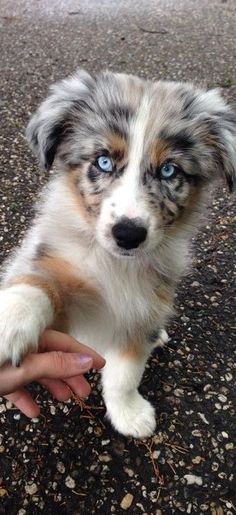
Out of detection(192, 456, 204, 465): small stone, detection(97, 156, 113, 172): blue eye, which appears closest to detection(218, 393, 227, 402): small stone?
detection(192, 456, 204, 465): small stone

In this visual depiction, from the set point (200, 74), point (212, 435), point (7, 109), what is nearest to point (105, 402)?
point (212, 435)

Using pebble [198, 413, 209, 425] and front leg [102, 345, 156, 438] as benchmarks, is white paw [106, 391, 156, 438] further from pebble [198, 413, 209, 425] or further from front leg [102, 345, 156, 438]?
pebble [198, 413, 209, 425]

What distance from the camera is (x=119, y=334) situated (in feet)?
7.52

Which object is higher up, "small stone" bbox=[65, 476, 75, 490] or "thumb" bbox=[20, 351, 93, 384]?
"thumb" bbox=[20, 351, 93, 384]

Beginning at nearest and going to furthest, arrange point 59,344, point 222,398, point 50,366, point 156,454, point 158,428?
point 50,366
point 59,344
point 156,454
point 158,428
point 222,398

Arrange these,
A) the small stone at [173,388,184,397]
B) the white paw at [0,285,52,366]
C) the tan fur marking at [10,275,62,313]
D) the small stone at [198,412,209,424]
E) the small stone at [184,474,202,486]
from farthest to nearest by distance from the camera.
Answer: the small stone at [173,388,184,397] < the small stone at [198,412,209,424] < the small stone at [184,474,202,486] < the tan fur marking at [10,275,62,313] < the white paw at [0,285,52,366]

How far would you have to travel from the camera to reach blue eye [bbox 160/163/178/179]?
2002 millimetres

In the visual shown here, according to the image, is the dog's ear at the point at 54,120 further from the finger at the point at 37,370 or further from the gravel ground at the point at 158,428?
the gravel ground at the point at 158,428

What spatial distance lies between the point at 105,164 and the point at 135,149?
14cm

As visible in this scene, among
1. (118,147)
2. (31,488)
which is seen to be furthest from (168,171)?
(31,488)

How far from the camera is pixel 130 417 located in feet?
7.97

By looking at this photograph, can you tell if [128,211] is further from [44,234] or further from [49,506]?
[49,506]

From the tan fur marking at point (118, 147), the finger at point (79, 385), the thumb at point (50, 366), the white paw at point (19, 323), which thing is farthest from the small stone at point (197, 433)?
the tan fur marking at point (118, 147)

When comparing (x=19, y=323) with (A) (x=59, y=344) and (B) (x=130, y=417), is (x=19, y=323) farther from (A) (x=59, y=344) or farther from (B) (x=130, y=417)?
(B) (x=130, y=417)
